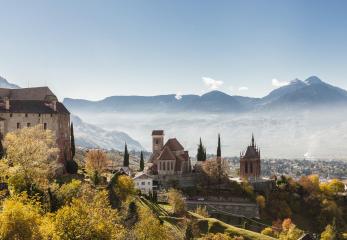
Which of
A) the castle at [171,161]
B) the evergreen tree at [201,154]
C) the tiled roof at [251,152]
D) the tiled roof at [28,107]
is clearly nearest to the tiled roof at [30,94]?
the tiled roof at [28,107]

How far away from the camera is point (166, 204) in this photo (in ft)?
356

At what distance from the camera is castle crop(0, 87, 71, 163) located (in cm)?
10119

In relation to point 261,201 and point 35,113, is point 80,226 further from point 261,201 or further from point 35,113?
point 261,201

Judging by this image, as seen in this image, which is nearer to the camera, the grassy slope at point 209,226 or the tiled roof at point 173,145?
the grassy slope at point 209,226

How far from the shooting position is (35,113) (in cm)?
10256

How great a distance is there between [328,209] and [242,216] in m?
30.1

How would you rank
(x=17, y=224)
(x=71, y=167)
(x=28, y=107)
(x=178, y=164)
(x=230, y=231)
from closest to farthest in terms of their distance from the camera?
(x=17, y=224) < (x=230, y=231) < (x=28, y=107) < (x=71, y=167) < (x=178, y=164)

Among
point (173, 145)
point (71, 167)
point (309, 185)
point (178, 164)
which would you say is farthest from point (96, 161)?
point (309, 185)

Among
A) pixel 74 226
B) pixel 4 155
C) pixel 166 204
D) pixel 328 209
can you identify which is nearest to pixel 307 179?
pixel 328 209

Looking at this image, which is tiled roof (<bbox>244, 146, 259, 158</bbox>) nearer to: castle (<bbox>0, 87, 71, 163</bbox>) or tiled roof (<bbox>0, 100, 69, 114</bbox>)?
castle (<bbox>0, 87, 71, 163</bbox>)

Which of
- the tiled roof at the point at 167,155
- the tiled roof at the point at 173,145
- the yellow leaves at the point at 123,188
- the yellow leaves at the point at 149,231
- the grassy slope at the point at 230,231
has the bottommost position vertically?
the grassy slope at the point at 230,231

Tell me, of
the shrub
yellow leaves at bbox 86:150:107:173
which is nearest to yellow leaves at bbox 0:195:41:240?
the shrub

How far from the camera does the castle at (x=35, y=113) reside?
10119 centimetres

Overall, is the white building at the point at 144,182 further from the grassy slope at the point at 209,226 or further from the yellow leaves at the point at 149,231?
the yellow leaves at the point at 149,231
